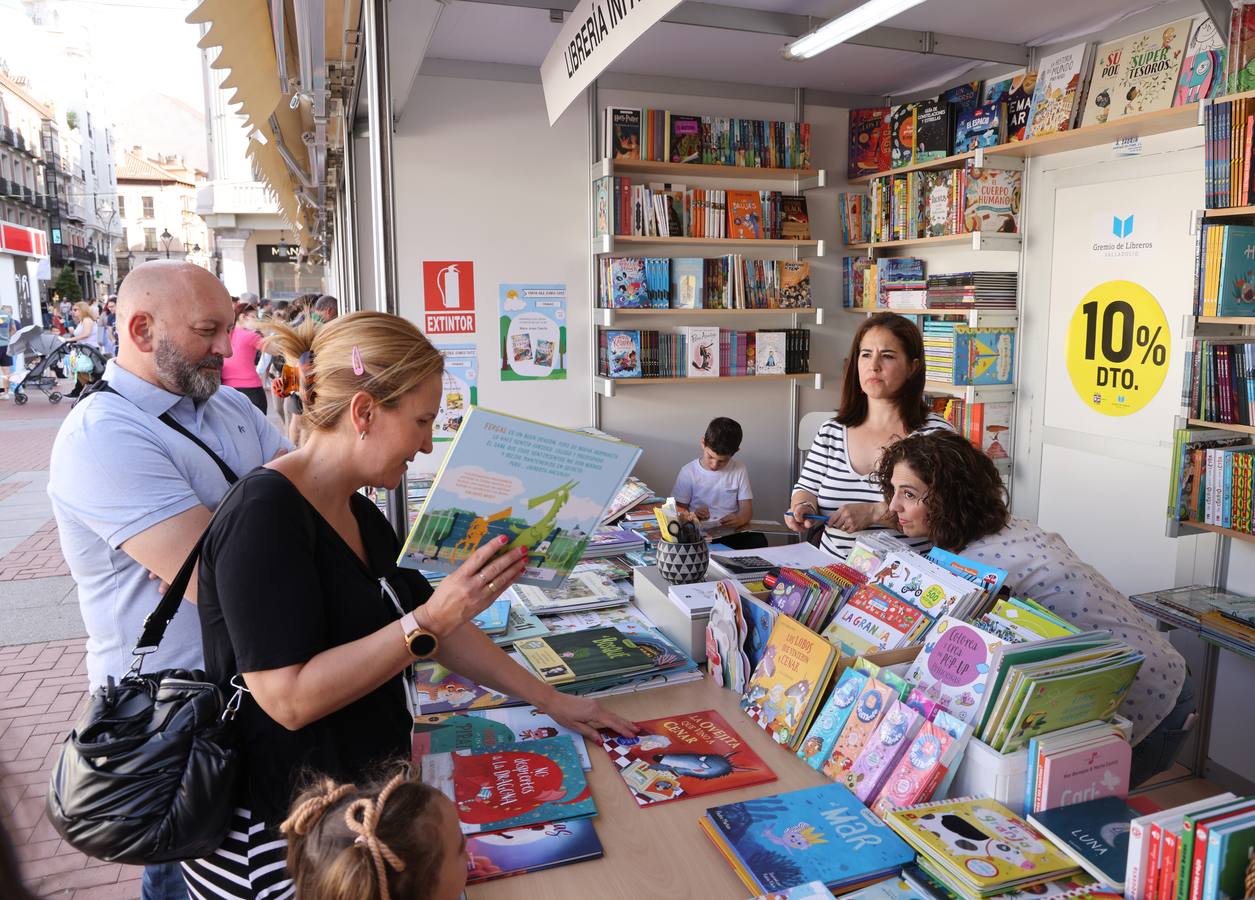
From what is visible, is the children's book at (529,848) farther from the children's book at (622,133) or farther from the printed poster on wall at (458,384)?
the children's book at (622,133)

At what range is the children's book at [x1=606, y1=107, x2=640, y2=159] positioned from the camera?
15.9 ft

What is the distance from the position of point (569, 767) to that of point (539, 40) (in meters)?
3.94

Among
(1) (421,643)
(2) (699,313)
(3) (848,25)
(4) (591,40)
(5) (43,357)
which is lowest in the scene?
(1) (421,643)

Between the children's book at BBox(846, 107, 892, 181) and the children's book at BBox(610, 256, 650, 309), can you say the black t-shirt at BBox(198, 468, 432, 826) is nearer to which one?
the children's book at BBox(610, 256, 650, 309)

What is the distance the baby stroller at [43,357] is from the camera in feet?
44.2

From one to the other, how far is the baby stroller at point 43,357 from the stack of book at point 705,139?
38.8 feet

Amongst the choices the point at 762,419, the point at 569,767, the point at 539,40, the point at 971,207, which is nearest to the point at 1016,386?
the point at 971,207

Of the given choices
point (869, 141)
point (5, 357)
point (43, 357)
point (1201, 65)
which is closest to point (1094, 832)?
point (1201, 65)

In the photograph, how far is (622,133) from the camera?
4.87 m

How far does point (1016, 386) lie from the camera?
4789 mm

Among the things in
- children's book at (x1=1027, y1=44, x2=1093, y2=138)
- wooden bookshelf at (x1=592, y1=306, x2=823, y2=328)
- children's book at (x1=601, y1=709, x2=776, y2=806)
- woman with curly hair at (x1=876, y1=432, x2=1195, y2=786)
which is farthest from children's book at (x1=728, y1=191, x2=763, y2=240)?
children's book at (x1=601, y1=709, x2=776, y2=806)

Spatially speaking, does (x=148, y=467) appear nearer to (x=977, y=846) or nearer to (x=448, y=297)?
(x=977, y=846)

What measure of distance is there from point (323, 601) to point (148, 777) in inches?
13.6

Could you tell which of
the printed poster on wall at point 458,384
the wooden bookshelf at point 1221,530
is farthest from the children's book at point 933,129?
the printed poster on wall at point 458,384
